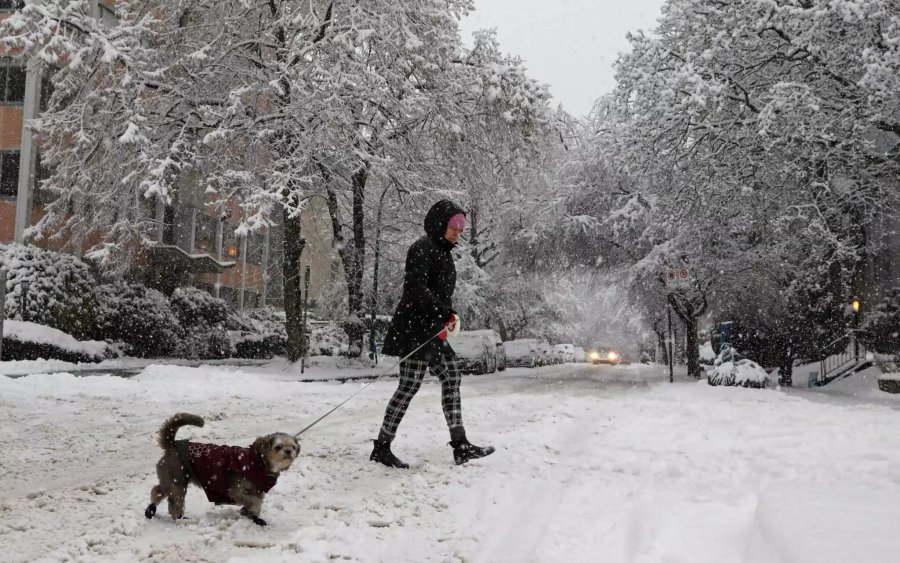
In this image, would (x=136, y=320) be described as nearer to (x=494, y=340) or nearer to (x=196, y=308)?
(x=196, y=308)

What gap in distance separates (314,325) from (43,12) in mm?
20745

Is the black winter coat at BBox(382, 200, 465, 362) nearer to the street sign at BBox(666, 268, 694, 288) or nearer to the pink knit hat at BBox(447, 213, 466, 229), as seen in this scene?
the pink knit hat at BBox(447, 213, 466, 229)

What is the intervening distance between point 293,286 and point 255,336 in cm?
941

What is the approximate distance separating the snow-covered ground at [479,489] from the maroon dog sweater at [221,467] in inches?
8.6

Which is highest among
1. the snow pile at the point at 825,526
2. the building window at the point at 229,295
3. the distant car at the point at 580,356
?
the building window at the point at 229,295

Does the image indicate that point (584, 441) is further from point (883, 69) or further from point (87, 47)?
point (87, 47)

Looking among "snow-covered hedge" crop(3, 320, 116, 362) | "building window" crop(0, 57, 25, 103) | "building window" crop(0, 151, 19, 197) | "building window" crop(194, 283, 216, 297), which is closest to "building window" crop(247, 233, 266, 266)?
"building window" crop(194, 283, 216, 297)

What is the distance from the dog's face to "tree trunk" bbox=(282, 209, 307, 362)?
13.7 m

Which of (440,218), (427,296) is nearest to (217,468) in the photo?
(427,296)

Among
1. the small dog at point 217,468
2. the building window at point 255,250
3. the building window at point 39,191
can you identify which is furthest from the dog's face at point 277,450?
the building window at point 255,250

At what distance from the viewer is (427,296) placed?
549cm

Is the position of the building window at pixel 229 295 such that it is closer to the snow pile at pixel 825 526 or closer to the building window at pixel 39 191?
the building window at pixel 39 191

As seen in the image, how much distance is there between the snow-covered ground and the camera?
10.9ft

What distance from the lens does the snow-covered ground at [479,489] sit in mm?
3318
